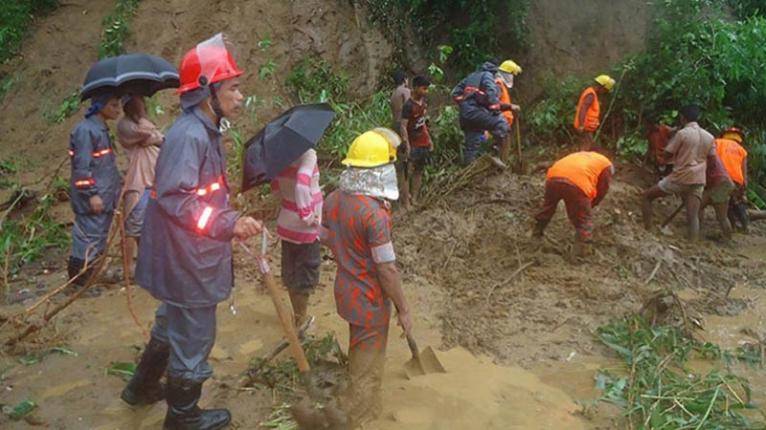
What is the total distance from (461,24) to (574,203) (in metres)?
5.96

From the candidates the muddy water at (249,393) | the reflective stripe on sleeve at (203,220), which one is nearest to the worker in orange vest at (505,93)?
the muddy water at (249,393)

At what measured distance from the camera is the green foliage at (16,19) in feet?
31.5

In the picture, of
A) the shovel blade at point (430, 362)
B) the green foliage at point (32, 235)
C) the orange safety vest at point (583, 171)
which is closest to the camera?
the shovel blade at point (430, 362)

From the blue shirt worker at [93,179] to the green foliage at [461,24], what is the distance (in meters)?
6.24

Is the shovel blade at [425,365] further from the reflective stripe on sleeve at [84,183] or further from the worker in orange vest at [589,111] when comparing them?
the worker in orange vest at [589,111]

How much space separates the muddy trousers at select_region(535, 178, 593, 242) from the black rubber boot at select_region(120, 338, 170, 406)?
12.9ft

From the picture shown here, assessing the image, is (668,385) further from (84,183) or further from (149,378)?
(84,183)

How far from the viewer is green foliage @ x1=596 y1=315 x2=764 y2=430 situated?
3699 mm

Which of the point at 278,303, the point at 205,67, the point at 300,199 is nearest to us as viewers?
the point at 205,67

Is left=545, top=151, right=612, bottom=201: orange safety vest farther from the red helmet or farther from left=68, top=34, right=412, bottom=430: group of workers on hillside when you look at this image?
the red helmet

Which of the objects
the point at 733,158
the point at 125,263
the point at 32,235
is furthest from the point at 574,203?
the point at 32,235

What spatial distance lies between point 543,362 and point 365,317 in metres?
1.58

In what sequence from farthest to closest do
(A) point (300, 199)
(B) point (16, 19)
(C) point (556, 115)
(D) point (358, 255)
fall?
1. (C) point (556, 115)
2. (B) point (16, 19)
3. (A) point (300, 199)
4. (D) point (358, 255)

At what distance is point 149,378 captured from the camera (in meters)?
3.70
